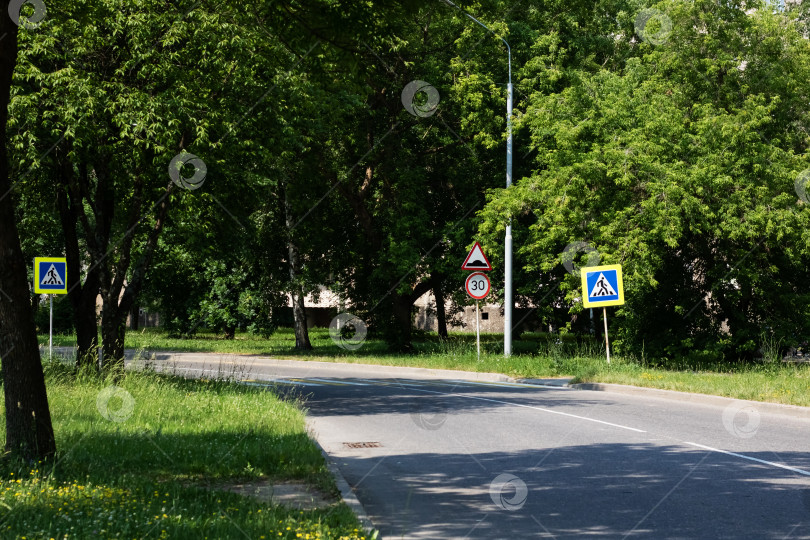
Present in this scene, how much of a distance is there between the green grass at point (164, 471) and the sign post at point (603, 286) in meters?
9.66

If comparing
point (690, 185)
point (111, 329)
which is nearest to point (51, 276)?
point (111, 329)

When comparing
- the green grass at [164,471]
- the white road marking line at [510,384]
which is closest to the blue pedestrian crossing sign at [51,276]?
the green grass at [164,471]

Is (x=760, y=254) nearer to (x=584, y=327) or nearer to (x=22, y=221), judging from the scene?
(x=584, y=327)

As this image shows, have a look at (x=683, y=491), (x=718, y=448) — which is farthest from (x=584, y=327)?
(x=683, y=491)

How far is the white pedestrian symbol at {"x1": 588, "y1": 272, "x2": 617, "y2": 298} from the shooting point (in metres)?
20.4

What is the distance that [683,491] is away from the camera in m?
7.62

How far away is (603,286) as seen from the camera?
20.5 metres

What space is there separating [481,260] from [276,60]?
950cm

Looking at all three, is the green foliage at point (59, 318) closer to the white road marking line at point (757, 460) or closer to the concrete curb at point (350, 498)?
the concrete curb at point (350, 498)

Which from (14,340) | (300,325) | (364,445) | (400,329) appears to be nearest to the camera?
(14,340)

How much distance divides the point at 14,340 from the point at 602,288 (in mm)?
14847

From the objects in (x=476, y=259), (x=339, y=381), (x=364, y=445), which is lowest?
(x=364, y=445)

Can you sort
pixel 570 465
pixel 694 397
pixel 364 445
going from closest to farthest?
pixel 570 465 → pixel 364 445 → pixel 694 397

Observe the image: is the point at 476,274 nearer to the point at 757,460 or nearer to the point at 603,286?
the point at 603,286
